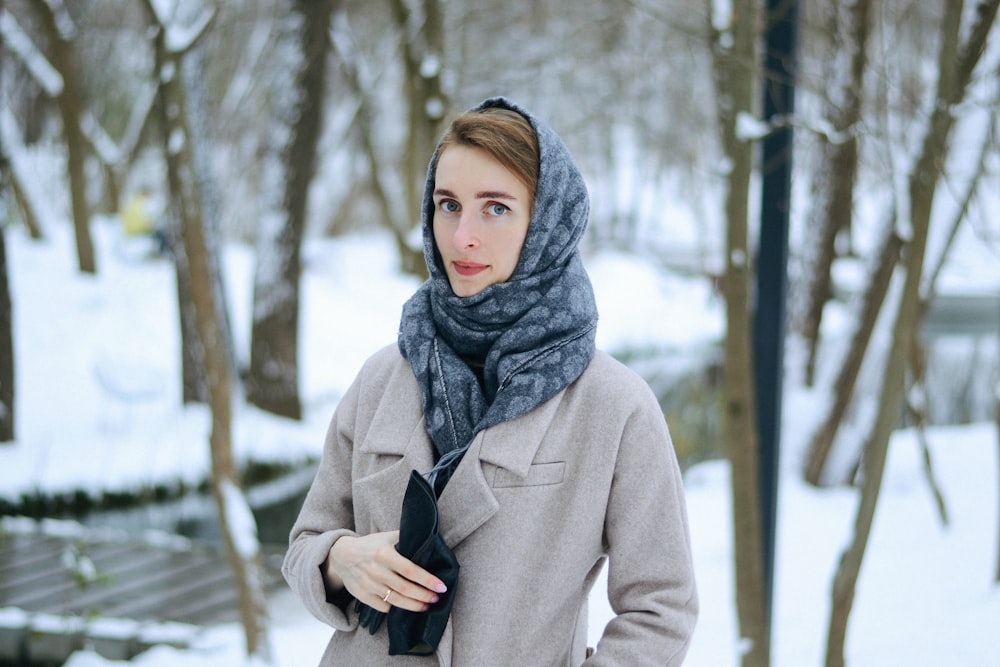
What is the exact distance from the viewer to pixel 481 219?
1451 mm

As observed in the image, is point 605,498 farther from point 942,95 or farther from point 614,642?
point 942,95

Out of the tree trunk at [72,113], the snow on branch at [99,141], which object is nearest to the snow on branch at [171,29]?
the tree trunk at [72,113]

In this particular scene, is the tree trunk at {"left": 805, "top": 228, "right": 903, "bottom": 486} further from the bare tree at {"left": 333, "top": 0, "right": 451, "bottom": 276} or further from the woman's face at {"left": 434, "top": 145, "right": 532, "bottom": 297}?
Answer: the woman's face at {"left": 434, "top": 145, "right": 532, "bottom": 297}

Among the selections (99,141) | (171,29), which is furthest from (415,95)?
(99,141)

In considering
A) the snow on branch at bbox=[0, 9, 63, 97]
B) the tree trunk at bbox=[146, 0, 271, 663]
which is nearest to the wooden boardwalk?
the tree trunk at bbox=[146, 0, 271, 663]

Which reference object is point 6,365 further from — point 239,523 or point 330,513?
point 330,513

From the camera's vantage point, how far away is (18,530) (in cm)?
632

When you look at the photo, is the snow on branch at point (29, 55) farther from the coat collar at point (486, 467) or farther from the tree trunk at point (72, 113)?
the coat collar at point (486, 467)

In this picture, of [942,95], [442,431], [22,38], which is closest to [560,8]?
[22,38]

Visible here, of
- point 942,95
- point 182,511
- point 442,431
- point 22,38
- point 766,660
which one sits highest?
point 22,38

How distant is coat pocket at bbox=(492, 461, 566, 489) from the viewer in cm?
142

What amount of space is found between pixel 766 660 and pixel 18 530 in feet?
17.6

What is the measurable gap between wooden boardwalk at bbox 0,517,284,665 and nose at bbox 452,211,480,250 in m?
3.29

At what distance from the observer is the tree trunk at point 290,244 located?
8227mm
